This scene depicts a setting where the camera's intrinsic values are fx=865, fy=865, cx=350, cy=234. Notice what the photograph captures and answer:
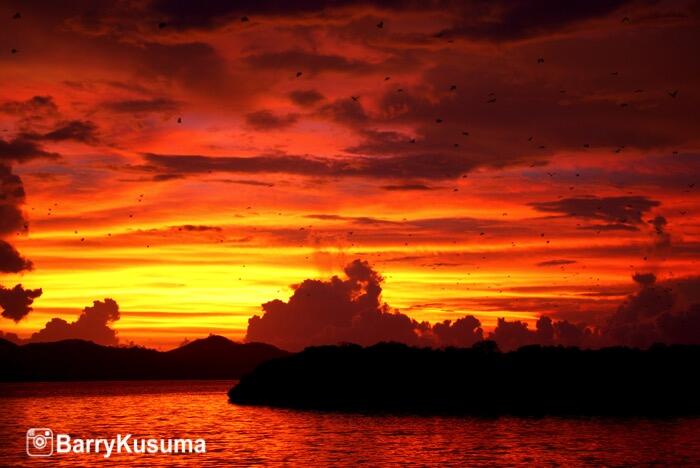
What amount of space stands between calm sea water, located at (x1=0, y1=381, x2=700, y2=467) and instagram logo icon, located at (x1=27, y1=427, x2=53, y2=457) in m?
1.75

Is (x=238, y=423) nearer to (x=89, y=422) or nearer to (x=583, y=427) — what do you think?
(x=89, y=422)

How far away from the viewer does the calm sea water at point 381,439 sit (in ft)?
334

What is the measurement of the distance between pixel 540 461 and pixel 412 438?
98.5 ft

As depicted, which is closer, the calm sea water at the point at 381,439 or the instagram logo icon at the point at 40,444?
the calm sea water at the point at 381,439

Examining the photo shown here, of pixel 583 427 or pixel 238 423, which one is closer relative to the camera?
pixel 583 427

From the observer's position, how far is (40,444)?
123438 mm

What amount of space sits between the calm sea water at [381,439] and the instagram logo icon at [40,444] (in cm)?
175

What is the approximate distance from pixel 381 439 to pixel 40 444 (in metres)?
48.8

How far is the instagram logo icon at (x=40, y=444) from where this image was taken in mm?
108562

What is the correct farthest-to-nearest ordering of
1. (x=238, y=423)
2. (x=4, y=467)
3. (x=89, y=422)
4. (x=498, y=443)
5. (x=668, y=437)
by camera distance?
(x=89, y=422)
(x=238, y=423)
(x=668, y=437)
(x=498, y=443)
(x=4, y=467)

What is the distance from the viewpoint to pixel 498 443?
11956cm

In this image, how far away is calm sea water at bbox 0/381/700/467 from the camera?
10169cm

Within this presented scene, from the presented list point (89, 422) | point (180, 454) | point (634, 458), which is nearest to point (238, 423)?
point (89, 422)

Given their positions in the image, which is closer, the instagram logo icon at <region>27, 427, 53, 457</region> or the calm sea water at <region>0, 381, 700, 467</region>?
the calm sea water at <region>0, 381, 700, 467</region>
